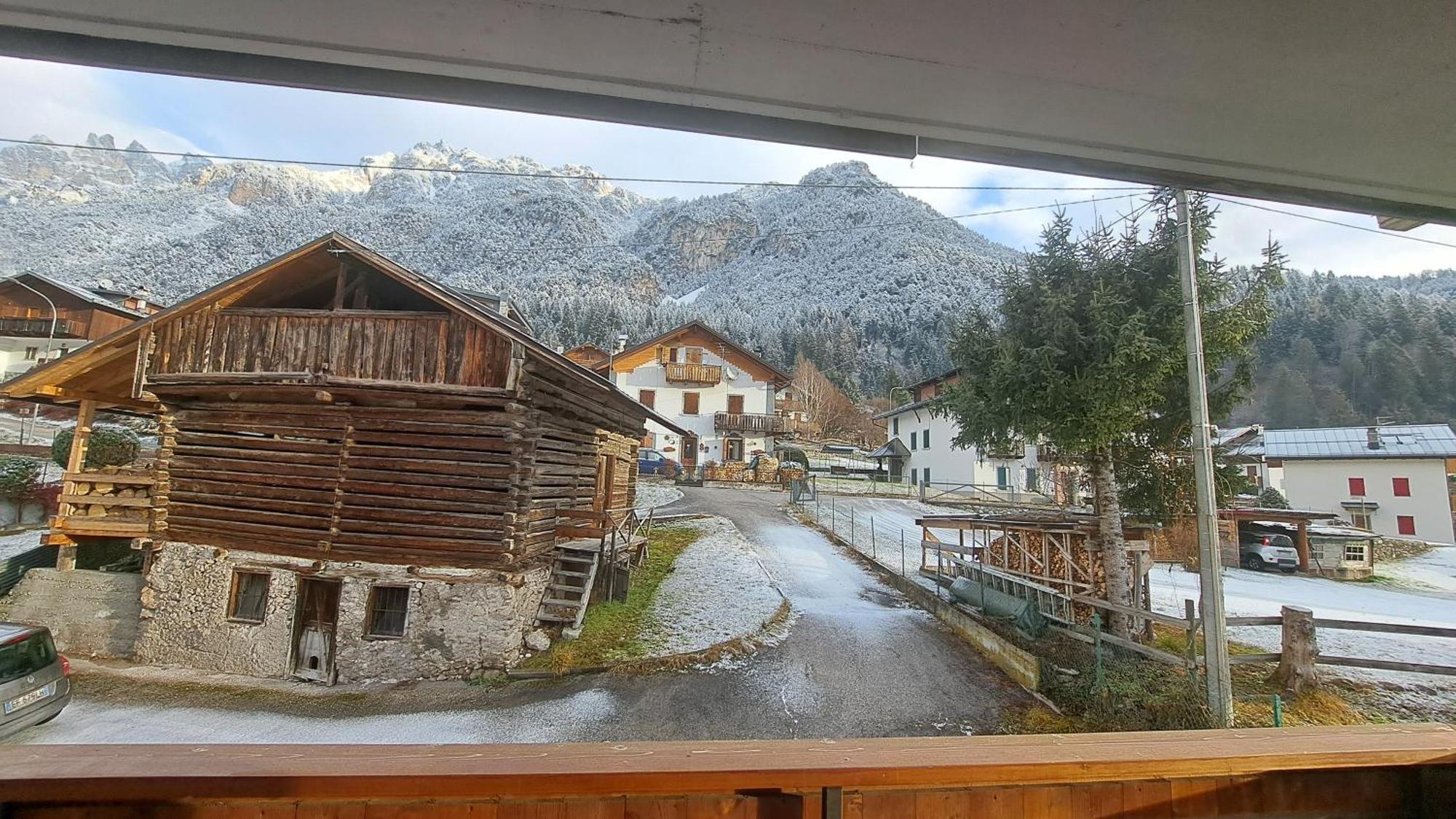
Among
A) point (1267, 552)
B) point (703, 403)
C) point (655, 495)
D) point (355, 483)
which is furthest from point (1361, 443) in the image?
point (355, 483)

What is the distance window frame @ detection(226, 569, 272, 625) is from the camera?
972 centimetres

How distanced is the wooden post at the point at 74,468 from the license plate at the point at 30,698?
16.4ft

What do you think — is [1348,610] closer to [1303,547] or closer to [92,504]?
[1303,547]

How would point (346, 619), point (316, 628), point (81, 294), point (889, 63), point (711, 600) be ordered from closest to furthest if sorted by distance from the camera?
point (889, 63) → point (346, 619) → point (316, 628) → point (711, 600) → point (81, 294)

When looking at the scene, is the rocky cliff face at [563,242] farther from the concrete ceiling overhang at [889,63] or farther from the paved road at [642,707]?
the paved road at [642,707]

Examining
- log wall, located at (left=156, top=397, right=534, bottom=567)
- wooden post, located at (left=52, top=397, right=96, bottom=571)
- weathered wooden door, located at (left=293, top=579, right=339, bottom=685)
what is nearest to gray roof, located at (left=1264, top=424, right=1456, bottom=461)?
log wall, located at (left=156, top=397, right=534, bottom=567)

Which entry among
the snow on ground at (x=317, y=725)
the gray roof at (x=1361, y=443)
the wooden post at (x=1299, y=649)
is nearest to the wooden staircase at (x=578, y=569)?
the snow on ground at (x=317, y=725)

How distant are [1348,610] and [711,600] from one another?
1610cm

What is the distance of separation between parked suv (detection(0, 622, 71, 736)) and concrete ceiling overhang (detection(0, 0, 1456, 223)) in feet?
30.5

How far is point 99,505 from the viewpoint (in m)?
10.9

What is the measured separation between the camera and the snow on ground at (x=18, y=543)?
13.3 m

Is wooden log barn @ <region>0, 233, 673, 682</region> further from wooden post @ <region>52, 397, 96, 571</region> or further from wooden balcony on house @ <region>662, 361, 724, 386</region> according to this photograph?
wooden balcony on house @ <region>662, 361, 724, 386</region>

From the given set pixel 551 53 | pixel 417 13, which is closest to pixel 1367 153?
pixel 551 53

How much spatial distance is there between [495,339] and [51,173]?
141 metres
